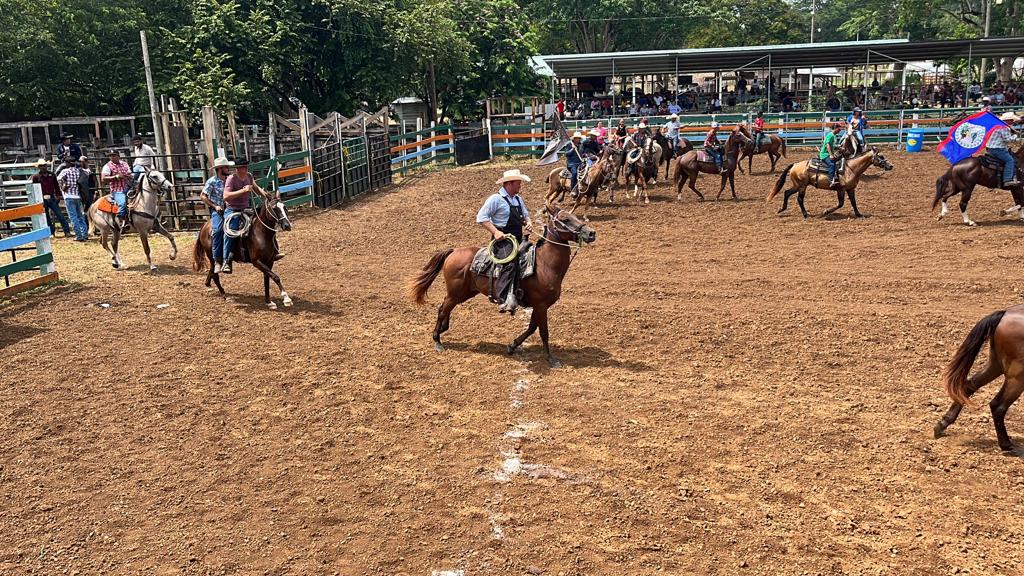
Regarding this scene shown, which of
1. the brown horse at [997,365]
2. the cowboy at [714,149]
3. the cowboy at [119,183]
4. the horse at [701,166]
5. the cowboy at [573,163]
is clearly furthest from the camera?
the cowboy at [714,149]

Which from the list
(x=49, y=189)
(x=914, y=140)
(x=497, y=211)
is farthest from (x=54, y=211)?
(x=914, y=140)

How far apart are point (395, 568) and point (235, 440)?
2567 mm

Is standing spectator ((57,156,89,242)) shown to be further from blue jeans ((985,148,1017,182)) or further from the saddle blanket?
blue jeans ((985,148,1017,182))

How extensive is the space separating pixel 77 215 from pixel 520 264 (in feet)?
40.4

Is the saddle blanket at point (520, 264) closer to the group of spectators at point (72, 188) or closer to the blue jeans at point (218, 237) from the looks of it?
the blue jeans at point (218, 237)

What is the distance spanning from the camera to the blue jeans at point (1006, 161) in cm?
1473

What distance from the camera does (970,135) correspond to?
15.1m

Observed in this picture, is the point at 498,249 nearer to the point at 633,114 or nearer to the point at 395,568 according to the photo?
the point at 395,568

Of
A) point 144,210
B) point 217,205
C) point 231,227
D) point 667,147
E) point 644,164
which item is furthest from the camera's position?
point 667,147

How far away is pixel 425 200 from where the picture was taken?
21828 mm

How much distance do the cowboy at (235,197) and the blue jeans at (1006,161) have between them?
42.9 feet

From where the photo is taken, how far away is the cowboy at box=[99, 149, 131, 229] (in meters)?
13.8

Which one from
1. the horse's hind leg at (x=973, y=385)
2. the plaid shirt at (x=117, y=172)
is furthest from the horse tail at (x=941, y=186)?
the plaid shirt at (x=117, y=172)

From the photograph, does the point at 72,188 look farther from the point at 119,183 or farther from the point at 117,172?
the point at 119,183
